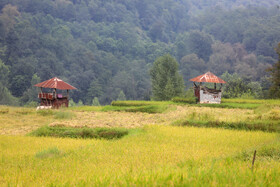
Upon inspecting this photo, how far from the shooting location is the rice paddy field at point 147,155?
4.08 m

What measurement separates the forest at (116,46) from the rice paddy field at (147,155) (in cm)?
2846

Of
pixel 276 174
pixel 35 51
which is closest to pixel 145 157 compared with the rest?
pixel 276 174

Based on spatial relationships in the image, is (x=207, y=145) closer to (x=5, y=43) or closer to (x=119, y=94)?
(x=119, y=94)

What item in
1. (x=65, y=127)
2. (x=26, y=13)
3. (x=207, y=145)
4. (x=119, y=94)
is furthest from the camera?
(x=26, y=13)

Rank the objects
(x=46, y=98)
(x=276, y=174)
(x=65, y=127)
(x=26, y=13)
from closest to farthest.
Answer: (x=276, y=174) → (x=65, y=127) → (x=46, y=98) → (x=26, y=13)

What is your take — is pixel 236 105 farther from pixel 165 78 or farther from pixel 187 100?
pixel 165 78

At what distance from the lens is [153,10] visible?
388ft

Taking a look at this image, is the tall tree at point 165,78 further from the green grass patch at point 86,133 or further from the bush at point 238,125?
the green grass patch at point 86,133

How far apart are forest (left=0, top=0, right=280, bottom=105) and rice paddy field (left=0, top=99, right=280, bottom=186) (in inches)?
1121

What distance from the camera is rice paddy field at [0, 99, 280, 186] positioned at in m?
4.08

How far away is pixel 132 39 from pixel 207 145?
89.6 metres

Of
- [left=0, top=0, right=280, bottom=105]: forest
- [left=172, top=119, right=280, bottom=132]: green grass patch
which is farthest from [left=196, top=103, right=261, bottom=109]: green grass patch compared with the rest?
[left=0, top=0, right=280, bottom=105]: forest

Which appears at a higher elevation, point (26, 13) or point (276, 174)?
point (26, 13)

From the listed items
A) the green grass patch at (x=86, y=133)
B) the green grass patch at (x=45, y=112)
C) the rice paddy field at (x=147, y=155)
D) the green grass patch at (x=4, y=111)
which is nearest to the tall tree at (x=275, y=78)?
the rice paddy field at (x=147, y=155)
